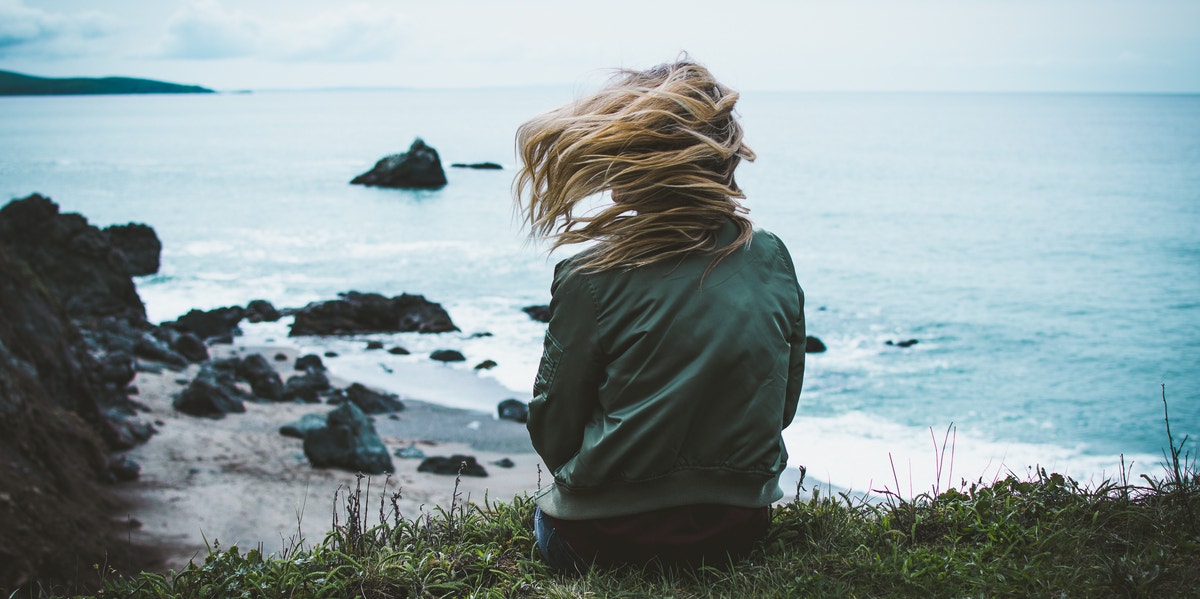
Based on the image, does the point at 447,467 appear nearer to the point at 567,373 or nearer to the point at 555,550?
the point at 555,550

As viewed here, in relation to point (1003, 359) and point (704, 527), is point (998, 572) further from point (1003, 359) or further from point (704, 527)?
point (1003, 359)

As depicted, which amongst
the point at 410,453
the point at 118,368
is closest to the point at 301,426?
the point at 410,453

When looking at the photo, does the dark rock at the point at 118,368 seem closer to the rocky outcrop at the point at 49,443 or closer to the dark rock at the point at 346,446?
the rocky outcrop at the point at 49,443

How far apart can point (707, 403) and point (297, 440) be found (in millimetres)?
11833

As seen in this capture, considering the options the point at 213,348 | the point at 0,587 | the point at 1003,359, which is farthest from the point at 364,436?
the point at 1003,359

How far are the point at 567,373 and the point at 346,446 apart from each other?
1016cm

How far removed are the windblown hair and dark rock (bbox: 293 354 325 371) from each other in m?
16.2

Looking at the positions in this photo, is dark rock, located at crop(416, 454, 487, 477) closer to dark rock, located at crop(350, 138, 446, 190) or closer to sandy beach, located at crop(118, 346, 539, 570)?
sandy beach, located at crop(118, 346, 539, 570)

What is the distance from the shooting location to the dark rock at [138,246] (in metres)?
30.4

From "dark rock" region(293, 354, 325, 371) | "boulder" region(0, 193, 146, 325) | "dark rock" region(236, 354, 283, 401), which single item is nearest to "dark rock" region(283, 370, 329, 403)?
"dark rock" region(236, 354, 283, 401)

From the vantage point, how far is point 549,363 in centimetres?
292

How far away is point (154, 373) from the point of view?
1650 cm

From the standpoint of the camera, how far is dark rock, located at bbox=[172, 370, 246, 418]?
46.9 ft

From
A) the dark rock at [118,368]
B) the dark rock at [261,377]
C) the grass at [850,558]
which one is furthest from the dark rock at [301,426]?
the grass at [850,558]
